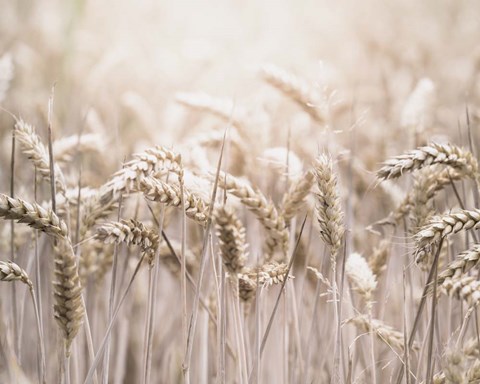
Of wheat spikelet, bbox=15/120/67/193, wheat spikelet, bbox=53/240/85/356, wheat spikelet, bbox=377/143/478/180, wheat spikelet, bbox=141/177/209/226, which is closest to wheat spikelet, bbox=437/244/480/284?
wheat spikelet, bbox=377/143/478/180

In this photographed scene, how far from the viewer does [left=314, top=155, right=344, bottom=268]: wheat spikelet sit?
1.02 metres

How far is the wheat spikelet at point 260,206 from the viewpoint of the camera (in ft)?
3.61

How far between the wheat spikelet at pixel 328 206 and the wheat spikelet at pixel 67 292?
1.30 ft

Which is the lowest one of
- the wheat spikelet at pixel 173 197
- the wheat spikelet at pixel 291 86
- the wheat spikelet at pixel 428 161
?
the wheat spikelet at pixel 173 197

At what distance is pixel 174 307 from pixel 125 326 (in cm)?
32

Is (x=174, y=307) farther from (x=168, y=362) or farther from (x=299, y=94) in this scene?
(x=299, y=94)

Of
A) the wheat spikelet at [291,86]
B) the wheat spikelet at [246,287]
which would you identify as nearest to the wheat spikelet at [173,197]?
the wheat spikelet at [246,287]

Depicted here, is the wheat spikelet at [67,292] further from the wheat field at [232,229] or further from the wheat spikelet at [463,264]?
the wheat spikelet at [463,264]

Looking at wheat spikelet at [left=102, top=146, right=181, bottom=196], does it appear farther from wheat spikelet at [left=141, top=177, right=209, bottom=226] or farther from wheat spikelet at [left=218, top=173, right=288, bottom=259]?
wheat spikelet at [left=218, top=173, right=288, bottom=259]

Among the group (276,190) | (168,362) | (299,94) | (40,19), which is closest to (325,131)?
(299,94)

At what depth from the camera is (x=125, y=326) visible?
158cm

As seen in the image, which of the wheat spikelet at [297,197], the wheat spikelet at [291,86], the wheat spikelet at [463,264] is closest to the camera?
the wheat spikelet at [463,264]

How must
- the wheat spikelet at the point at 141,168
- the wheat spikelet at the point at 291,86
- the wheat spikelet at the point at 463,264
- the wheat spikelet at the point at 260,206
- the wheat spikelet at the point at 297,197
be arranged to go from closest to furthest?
the wheat spikelet at the point at 141,168
the wheat spikelet at the point at 463,264
the wheat spikelet at the point at 260,206
the wheat spikelet at the point at 297,197
the wheat spikelet at the point at 291,86

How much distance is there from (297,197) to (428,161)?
11.2 inches
